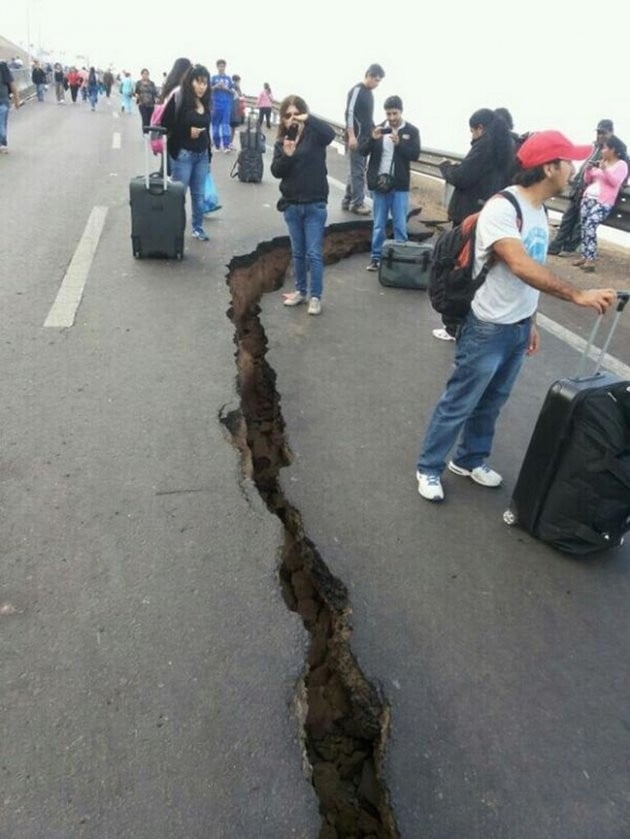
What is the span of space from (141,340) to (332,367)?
58.7 inches

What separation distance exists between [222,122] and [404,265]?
10161 mm

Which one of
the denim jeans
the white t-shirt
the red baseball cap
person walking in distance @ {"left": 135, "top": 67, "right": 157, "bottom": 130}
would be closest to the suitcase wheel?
the white t-shirt

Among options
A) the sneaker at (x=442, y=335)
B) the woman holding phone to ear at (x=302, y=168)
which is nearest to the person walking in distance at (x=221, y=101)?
the woman holding phone to ear at (x=302, y=168)

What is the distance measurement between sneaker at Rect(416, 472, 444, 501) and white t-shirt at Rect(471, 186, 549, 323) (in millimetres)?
908

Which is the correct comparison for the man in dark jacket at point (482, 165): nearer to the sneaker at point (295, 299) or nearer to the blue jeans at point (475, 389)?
the sneaker at point (295, 299)

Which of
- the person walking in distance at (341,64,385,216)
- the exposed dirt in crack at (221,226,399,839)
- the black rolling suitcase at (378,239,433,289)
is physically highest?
the person walking in distance at (341,64,385,216)

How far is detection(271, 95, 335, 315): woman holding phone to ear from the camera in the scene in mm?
4857

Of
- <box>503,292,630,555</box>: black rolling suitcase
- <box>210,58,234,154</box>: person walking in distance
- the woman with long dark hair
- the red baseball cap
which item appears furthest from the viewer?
<box>210,58,234,154</box>: person walking in distance

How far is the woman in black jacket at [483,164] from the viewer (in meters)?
5.13

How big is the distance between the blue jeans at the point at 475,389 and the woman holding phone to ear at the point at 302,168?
8.26 feet

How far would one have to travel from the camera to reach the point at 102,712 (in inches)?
77.0

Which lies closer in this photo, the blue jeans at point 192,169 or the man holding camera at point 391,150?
the man holding camera at point 391,150

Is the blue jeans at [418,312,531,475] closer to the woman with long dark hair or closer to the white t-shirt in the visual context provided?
the white t-shirt

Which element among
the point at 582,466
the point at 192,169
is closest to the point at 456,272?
the point at 582,466
